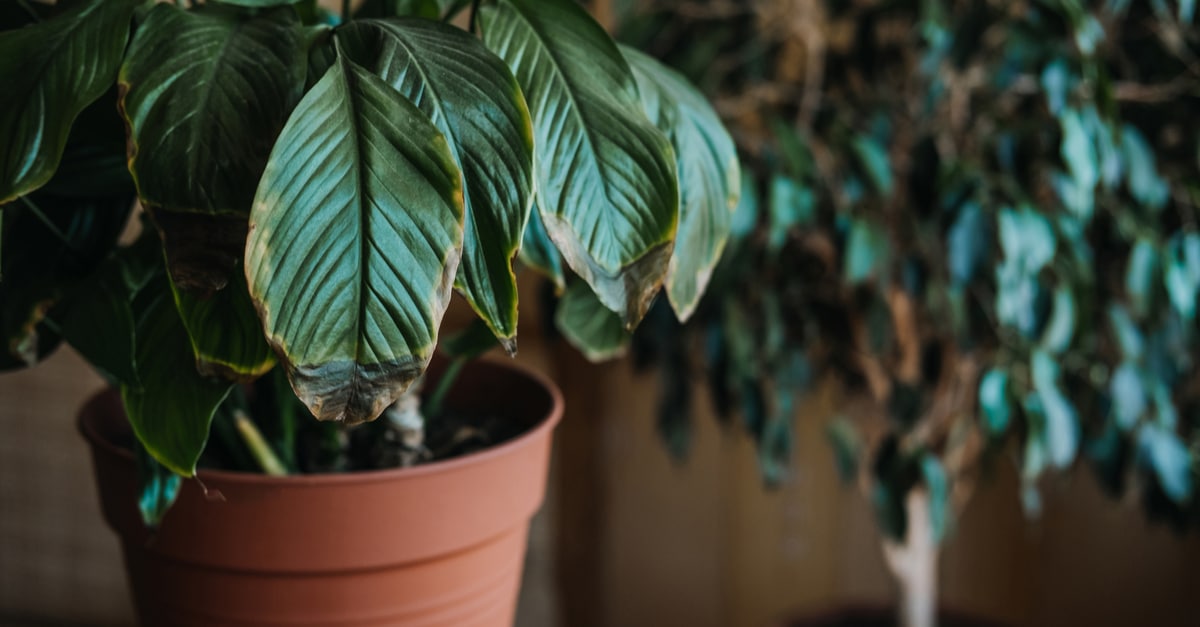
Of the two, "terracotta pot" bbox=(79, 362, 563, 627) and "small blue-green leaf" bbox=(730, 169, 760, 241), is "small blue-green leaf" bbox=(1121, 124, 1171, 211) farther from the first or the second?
"terracotta pot" bbox=(79, 362, 563, 627)

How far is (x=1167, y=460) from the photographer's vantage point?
1126mm

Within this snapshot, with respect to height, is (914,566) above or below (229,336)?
below

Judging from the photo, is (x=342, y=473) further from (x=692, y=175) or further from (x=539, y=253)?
(x=692, y=175)

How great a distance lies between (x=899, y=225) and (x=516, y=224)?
2.57 ft

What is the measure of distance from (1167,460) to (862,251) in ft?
1.34

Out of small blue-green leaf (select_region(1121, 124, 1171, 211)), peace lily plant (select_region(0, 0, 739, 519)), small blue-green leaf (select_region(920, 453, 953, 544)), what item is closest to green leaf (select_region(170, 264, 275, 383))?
peace lily plant (select_region(0, 0, 739, 519))

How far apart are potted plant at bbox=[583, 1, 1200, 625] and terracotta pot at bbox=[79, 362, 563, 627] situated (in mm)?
431

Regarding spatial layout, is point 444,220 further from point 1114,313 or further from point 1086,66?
point 1114,313

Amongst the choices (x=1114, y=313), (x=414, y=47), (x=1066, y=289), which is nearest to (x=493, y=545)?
(x=414, y=47)

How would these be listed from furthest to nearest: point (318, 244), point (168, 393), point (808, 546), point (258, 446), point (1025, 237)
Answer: point (808, 546)
point (1025, 237)
point (258, 446)
point (168, 393)
point (318, 244)

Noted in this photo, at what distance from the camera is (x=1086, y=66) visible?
3.27 ft

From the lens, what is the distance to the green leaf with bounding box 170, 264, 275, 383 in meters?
0.61

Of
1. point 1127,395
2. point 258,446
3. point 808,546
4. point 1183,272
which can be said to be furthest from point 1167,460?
point 258,446

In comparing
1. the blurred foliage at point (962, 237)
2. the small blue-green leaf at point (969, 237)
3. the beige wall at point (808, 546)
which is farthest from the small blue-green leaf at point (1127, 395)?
the beige wall at point (808, 546)
